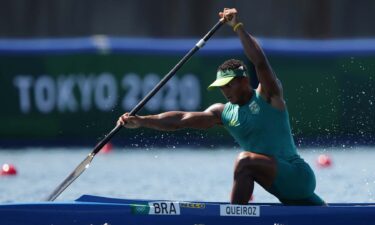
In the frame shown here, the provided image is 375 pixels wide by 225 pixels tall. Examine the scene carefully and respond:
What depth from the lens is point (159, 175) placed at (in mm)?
15211

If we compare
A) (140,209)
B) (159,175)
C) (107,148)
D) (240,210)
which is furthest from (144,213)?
(107,148)

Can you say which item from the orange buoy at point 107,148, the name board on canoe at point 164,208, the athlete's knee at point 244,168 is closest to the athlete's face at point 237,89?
the athlete's knee at point 244,168

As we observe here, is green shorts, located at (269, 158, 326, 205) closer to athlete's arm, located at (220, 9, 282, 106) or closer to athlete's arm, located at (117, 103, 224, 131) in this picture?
athlete's arm, located at (220, 9, 282, 106)

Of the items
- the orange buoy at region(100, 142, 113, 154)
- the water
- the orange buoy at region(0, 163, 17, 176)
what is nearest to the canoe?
the water

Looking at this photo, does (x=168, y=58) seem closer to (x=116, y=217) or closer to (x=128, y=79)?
(x=128, y=79)

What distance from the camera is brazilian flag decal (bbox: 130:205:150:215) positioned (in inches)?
362

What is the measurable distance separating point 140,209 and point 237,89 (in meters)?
1.29

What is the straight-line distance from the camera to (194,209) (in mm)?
9242

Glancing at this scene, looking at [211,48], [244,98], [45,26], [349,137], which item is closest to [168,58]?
[211,48]

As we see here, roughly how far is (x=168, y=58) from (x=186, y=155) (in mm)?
1632

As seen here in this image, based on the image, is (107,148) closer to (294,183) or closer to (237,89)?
(237,89)

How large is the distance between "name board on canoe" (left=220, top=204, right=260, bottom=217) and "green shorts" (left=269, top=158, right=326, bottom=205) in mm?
437

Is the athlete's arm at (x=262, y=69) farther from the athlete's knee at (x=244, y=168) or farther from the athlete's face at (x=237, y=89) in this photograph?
the athlete's knee at (x=244, y=168)

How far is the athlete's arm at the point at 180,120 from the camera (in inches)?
393
